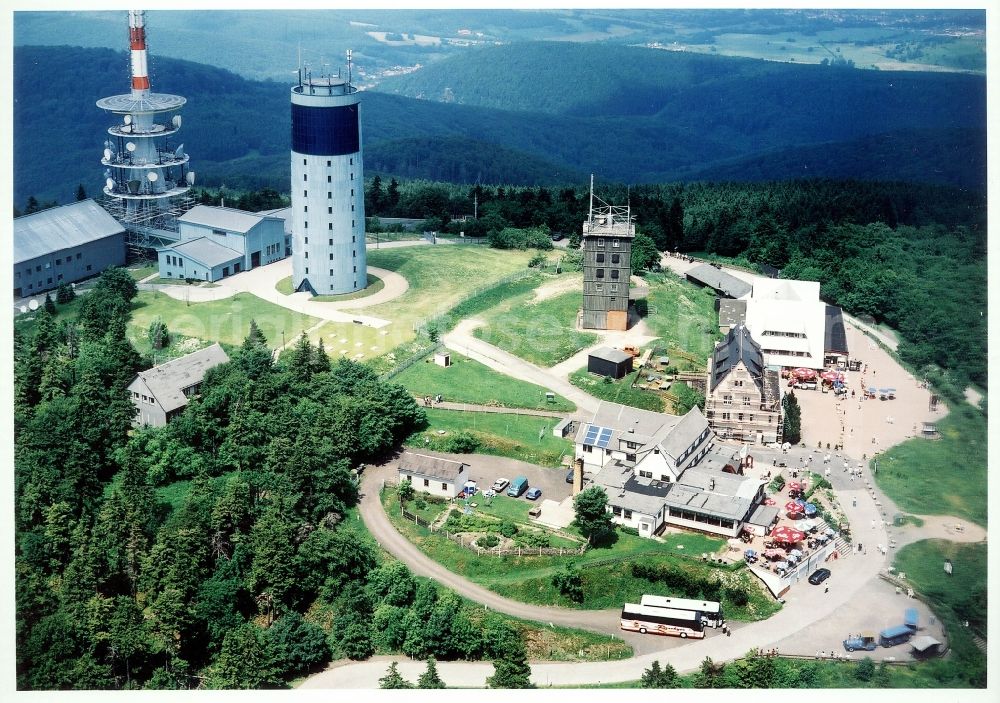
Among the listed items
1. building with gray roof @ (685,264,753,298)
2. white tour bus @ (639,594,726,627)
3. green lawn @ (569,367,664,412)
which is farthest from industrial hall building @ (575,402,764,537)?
building with gray roof @ (685,264,753,298)

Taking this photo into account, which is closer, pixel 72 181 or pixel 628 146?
pixel 72 181

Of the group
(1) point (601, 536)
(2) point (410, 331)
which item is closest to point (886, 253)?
(2) point (410, 331)

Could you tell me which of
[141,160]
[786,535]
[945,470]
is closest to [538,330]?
[786,535]

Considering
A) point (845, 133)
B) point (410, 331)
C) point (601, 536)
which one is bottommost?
point (601, 536)

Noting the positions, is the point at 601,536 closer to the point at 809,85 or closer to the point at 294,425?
the point at 294,425

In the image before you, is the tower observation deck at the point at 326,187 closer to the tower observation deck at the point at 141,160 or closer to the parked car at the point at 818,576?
the tower observation deck at the point at 141,160
